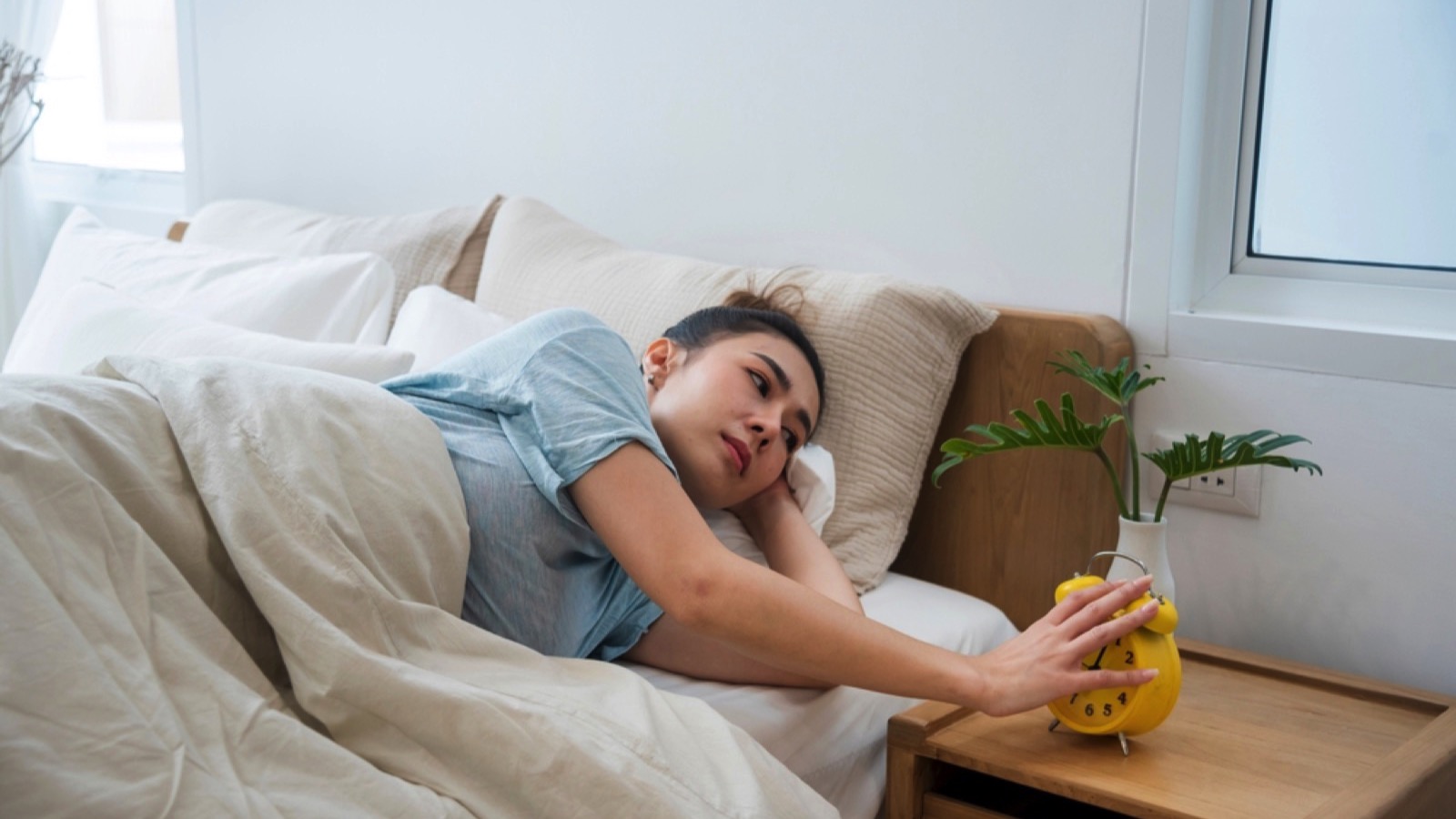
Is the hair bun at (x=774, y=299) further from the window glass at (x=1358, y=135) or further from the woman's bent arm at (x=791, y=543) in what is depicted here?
the window glass at (x=1358, y=135)

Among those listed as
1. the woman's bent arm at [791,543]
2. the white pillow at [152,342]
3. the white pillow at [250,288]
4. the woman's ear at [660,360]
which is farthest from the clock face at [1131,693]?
the white pillow at [250,288]

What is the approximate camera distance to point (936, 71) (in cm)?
178

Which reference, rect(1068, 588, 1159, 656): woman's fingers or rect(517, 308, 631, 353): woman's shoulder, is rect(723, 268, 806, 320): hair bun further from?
rect(1068, 588, 1159, 656): woman's fingers

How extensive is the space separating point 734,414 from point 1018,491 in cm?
46

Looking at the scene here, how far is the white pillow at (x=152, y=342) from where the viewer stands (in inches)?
64.6

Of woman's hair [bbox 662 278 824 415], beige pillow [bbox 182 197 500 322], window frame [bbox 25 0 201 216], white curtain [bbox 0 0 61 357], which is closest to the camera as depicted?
woman's hair [bbox 662 278 824 415]

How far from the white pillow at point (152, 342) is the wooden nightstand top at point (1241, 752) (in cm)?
81

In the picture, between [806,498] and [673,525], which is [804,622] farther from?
[806,498]

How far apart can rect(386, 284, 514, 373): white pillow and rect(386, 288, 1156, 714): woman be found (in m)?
0.35

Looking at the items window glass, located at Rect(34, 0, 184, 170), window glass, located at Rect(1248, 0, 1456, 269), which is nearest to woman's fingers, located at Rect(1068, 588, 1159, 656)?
window glass, located at Rect(1248, 0, 1456, 269)

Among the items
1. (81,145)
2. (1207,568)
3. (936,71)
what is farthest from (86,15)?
(1207,568)

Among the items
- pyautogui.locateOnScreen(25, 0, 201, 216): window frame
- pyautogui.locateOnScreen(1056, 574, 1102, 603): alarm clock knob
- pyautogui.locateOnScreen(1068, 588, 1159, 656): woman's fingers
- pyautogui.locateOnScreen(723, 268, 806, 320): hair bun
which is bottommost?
pyautogui.locateOnScreen(1068, 588, 1159, 656): woman's fingers

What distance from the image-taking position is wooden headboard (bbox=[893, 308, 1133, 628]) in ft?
5.33

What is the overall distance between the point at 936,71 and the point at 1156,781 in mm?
1004
